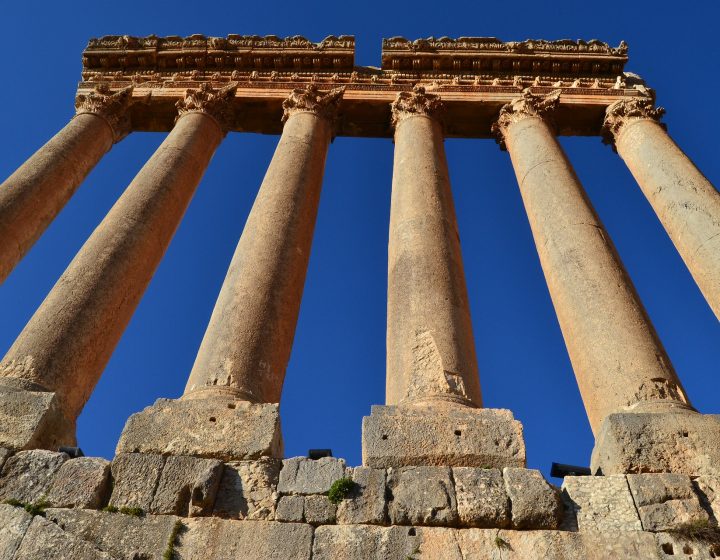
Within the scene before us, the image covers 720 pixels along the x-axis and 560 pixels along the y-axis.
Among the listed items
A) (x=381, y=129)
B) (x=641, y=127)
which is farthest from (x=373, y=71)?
(x=641, y=127)

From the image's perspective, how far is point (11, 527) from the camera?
26.9ft

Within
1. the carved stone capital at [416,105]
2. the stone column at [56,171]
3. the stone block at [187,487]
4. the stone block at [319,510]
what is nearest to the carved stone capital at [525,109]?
the carved stone capital at [416,105]

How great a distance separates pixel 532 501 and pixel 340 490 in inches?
100

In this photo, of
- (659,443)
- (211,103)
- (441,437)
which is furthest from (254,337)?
(211,103)

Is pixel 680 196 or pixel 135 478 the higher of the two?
pixel 680 196

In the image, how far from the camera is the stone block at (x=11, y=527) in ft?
26.1

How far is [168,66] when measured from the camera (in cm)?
2397

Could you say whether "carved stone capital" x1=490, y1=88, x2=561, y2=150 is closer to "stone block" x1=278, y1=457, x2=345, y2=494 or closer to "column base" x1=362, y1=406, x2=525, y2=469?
"column base" x1=362, y1=406, x2=525, y2=469

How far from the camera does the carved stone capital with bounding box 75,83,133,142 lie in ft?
69.2

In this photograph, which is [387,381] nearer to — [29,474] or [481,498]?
[481,498]

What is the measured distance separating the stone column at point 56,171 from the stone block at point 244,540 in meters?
9.17

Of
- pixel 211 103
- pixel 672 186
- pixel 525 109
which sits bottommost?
pixel 672 186

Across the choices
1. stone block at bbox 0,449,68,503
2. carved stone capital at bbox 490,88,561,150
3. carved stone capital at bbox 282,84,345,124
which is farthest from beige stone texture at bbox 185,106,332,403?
carved stone capital at bbox 490,88,561,150

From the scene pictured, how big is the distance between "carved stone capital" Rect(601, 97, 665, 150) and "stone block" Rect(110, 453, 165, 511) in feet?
57.2
